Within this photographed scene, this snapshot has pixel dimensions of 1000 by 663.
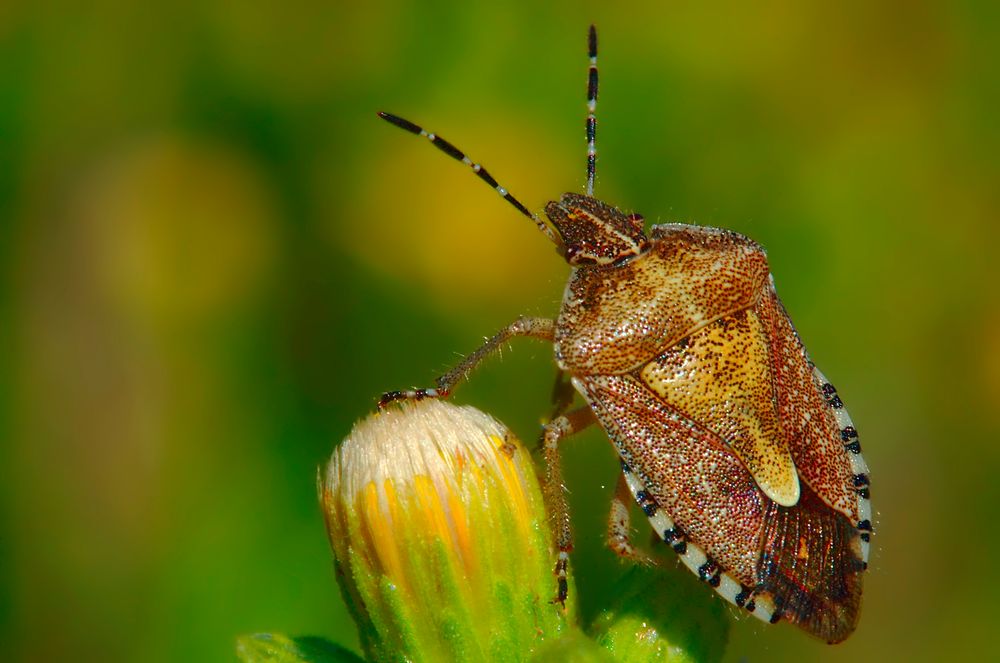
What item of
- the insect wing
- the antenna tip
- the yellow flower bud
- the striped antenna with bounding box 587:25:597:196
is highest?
the striped antenna with bounding box 587:25:597:196

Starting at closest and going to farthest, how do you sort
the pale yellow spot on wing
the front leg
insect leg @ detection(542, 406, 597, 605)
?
1. insect leg @ detection(542, 406, 597, 605)
2. the pale yellow spot on wing
3. the front leg

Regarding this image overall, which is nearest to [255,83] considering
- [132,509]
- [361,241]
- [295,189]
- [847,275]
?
[295,189]

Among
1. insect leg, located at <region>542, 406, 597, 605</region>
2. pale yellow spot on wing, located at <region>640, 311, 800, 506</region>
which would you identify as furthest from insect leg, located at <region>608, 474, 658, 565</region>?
pale yellow spot on wing, located at <region>640, 311, 800, 506</region>

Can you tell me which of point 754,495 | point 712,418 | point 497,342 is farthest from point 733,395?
point 497,342

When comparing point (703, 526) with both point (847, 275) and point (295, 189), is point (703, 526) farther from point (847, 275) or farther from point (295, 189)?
point (295, 189)

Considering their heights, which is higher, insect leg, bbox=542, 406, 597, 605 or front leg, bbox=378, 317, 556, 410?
front leg, bbox=378, 317, 556, 410

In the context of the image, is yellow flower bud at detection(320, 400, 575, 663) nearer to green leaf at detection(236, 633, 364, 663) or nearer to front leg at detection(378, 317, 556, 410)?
green leaf at detection(236, 633, 364, 663)
